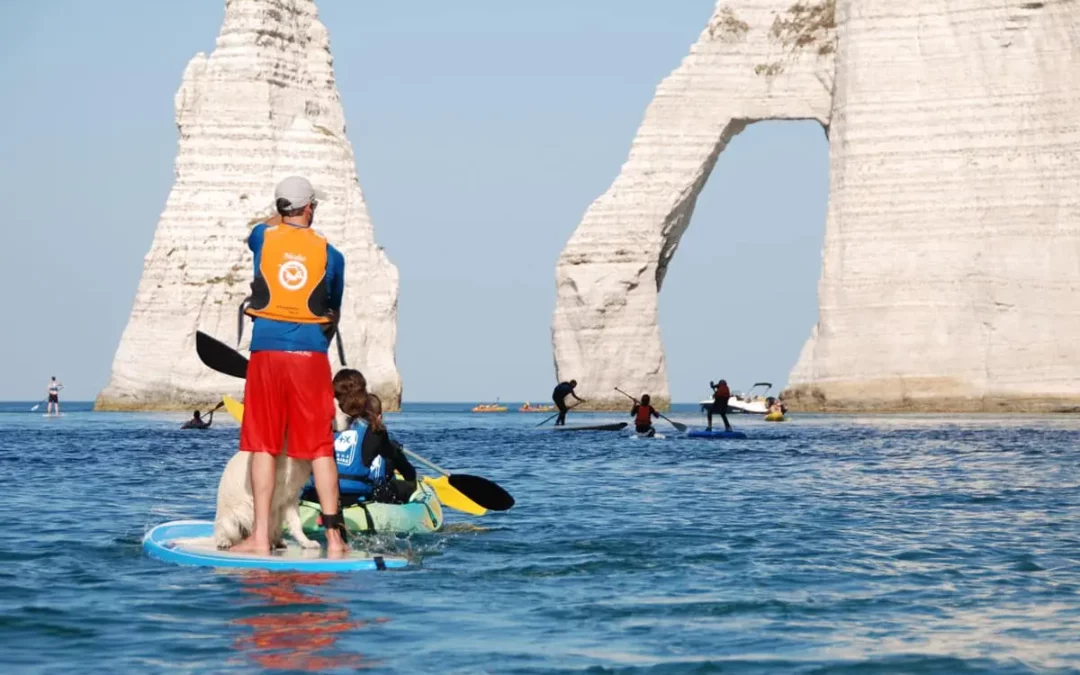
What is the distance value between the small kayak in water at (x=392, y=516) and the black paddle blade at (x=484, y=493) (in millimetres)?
526

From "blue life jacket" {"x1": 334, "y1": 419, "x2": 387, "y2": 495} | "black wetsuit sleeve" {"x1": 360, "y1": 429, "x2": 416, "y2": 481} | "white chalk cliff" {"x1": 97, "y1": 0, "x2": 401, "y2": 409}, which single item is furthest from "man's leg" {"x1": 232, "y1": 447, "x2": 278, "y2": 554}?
"white chalk cliff" {"x1": 97, "y1": 0, "x2": 401, "y2": 409}

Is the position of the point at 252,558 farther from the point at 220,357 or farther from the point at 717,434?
the point at 717,434

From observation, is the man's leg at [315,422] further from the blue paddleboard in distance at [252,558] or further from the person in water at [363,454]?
the person in water at [363,454]

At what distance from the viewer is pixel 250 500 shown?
36.3 ft

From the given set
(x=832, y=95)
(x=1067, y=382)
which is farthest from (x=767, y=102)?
(x=1067, y=382)

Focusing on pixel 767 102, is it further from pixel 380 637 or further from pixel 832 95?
pixel 380 637

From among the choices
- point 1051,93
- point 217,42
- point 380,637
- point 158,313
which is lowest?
point 380,637

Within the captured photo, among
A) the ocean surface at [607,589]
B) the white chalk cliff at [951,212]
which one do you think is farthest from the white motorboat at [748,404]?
the ocean surface at [607,589]

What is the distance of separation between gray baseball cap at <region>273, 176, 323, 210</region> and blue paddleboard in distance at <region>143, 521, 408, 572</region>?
2196mm

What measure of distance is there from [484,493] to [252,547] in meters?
4.07

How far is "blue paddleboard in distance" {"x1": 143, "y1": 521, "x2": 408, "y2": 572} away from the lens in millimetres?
10422

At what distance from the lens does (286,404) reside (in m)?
10.6

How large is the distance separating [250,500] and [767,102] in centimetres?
6338

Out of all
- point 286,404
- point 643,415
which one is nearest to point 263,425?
point 286,404
